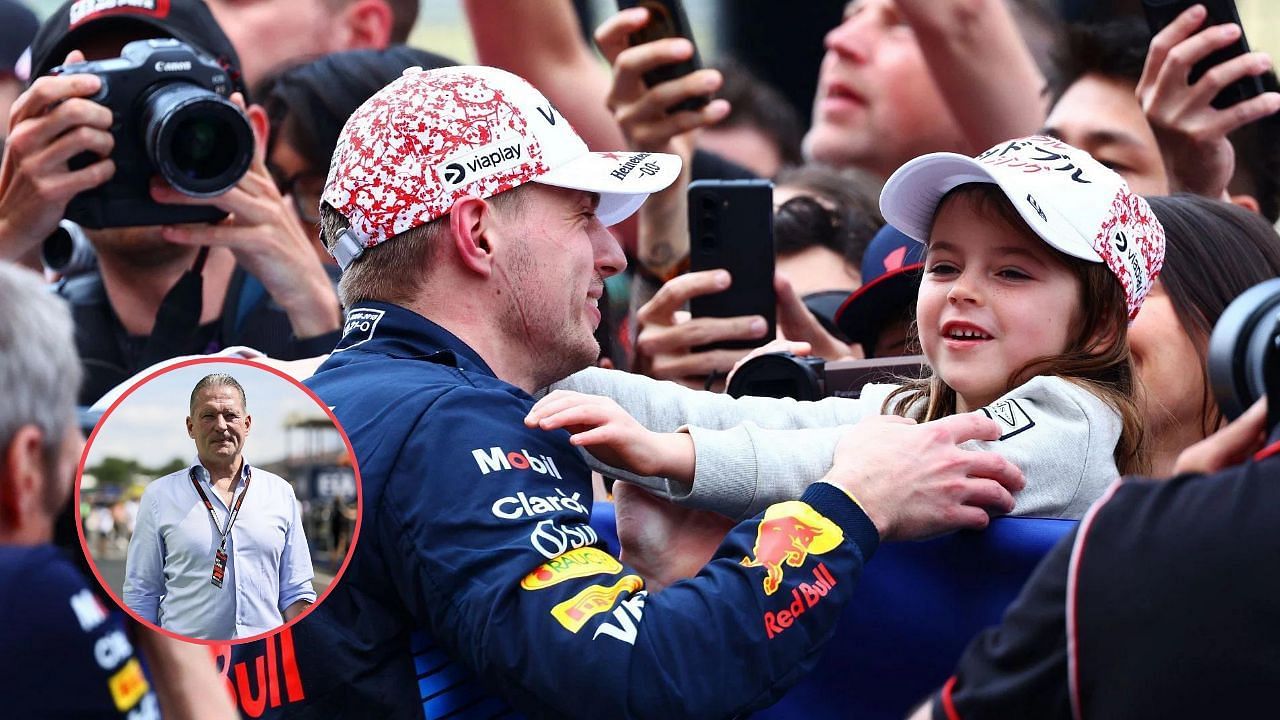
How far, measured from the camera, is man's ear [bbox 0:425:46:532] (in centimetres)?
156

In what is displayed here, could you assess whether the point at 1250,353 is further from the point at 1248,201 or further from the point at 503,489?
the point at 1248,201

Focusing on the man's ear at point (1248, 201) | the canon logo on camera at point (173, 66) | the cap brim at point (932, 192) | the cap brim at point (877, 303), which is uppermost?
the canon logo on camera at point (173, 66)

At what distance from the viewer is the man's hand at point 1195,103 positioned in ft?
12.8

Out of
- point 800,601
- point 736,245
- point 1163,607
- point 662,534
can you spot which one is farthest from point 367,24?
point 1163,607

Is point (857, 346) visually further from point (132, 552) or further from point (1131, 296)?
point (132, 552)

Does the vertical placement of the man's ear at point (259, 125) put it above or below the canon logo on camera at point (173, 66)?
below

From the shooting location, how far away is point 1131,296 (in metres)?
2.65

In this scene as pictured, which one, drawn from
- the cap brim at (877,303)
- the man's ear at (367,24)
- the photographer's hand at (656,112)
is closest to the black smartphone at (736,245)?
the cap brim at (877,303)

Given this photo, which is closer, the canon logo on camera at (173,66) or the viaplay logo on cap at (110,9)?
the canon logo on camera at (173,66)

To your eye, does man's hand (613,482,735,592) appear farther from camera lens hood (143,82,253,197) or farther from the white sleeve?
camera lens hood (143,82,253,197)

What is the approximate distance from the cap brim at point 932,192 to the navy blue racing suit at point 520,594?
0.61 metres

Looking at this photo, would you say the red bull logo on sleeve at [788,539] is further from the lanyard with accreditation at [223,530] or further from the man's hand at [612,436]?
the lanyard with accreditation at [223,530]

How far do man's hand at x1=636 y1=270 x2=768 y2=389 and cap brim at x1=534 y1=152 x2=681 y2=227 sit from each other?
0.85 metres

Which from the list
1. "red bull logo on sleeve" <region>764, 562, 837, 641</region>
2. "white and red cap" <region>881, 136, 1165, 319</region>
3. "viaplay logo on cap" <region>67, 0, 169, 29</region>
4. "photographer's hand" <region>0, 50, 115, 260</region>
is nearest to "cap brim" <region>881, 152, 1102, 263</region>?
"white and red cap" <region>881, 136, 1165, 319</region>
